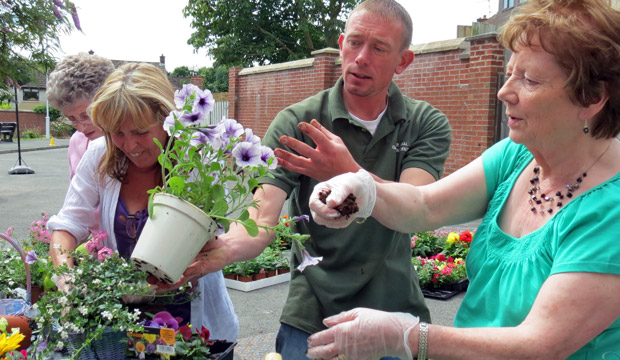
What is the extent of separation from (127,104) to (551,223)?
4.45ft

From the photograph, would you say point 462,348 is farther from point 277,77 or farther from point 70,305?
point 277,77

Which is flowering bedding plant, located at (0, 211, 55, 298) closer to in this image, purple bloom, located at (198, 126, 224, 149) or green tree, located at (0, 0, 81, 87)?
purple bloom, located at (198, 126, 224, 149)

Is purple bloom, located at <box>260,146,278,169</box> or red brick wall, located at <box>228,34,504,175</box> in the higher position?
red brick wall, located at <box>228,34,504,175</box>

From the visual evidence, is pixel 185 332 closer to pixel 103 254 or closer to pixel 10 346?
pixel 103 254

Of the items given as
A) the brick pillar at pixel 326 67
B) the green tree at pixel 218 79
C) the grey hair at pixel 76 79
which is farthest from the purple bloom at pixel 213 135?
the green tree at pixel 218 79

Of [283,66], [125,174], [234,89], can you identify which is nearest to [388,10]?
[125,174]

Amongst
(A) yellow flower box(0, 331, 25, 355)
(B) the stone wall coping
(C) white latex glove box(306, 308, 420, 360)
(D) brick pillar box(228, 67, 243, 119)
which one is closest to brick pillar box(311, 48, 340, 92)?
(B) the stone wall coping

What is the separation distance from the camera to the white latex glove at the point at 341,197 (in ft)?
4.81

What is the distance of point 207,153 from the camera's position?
1641 millimetres

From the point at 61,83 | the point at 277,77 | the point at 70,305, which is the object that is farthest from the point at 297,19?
the point at 70,305

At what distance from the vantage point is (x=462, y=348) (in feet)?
4.48

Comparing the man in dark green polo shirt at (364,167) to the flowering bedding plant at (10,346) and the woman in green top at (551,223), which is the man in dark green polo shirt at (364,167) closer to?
the woman in green top at (551,223)

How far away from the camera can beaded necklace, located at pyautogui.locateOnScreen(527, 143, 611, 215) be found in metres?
1.47

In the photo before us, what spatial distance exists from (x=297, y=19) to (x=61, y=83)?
23999 mm
